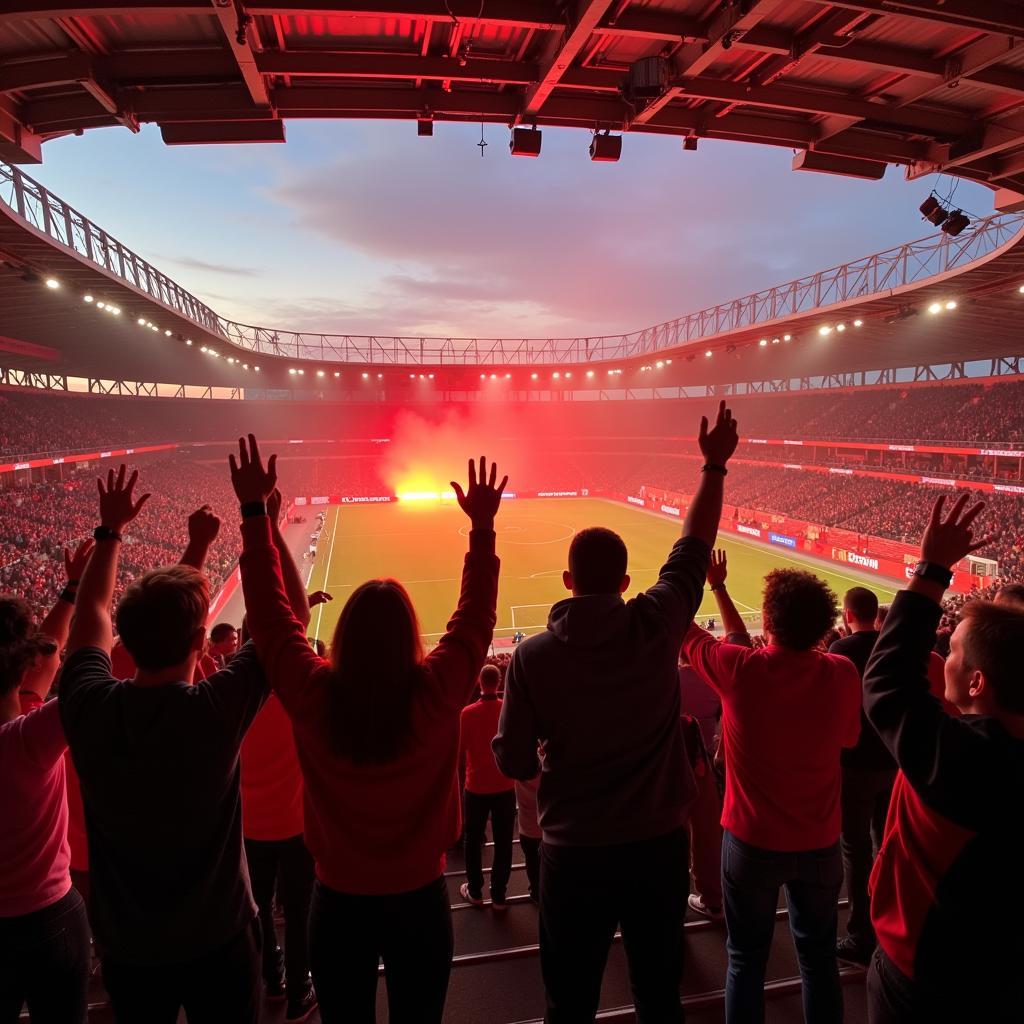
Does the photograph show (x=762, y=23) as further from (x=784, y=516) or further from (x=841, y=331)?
(x=784, y=516)

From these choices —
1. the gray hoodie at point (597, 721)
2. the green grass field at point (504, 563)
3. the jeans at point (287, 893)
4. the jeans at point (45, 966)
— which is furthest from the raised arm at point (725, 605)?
the green grass field at point (504, 563)

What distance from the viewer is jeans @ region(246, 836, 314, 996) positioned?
129 inches

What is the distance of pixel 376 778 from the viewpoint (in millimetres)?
1945

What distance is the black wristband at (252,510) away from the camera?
7.94 feet

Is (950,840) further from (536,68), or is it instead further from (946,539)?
(536,68)

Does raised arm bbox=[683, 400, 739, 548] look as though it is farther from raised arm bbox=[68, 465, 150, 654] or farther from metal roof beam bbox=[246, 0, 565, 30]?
metal roof beam bbox=[246, 0, 565, 30]

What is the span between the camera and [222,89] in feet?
17.2

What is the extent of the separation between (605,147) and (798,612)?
17.4 ft

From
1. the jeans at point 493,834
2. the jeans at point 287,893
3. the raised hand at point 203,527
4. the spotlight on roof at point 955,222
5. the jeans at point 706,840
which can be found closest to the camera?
the raised hand at point 203,527

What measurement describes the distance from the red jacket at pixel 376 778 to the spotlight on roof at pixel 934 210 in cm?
1296

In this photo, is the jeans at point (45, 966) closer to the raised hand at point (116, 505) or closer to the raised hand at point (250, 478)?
the raised hand at point (116, 505)

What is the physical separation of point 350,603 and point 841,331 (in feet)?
135

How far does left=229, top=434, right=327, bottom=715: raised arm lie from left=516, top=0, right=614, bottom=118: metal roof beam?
3.85 m

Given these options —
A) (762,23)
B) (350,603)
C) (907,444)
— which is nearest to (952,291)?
(907,444)
